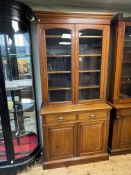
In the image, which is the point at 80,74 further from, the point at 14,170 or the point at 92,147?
the point at 14,170

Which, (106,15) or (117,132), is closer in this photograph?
(106,15)

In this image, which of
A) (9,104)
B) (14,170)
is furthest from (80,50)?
(14,170)

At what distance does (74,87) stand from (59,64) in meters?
0.40

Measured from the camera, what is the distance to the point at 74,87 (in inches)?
79.2

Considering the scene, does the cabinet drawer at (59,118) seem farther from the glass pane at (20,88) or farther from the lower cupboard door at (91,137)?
the glass pane at (20,88)

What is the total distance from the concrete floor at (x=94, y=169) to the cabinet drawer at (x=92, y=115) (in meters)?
0.75

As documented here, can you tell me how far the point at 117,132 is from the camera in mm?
2217

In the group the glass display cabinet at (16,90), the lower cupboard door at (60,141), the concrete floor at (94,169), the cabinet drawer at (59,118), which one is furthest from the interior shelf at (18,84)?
the concrete floor at (94,169)

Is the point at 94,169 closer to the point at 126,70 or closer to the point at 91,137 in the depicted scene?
the point at 91,137

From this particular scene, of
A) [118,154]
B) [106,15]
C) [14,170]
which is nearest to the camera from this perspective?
[106,15]

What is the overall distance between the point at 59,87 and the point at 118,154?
1.50 m

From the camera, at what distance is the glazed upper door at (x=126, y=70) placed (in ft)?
6.92

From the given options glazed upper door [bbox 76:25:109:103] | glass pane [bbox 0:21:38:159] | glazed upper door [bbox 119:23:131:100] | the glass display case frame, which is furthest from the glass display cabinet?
glazed upper door [bbox 119:23:131:100]

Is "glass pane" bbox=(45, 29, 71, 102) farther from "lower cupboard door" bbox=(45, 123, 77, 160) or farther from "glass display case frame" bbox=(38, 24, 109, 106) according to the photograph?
"lower cupboard door" bbox=(45, 123, 77, 160)
